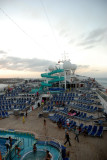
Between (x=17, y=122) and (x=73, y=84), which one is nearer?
(x=17, y=122)

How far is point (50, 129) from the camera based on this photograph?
39.0 feet

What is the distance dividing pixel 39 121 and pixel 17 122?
113 inches

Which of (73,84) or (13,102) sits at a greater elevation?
(73,84)

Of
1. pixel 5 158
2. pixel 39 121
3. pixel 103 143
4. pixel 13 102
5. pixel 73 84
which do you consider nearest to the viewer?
pixel 5 158

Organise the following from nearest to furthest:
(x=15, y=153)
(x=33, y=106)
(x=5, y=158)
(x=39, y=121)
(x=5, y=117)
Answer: (x=5, y=158) → (x=15, y=153) → (x=39, y=121) → (x=5, y=117) → (x=33, y=106)

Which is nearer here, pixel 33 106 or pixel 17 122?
pixel 17 122

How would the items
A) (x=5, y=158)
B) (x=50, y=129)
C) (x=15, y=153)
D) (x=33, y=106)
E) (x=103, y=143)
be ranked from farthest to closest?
(x=33, y=106)
(x=50, y=129)
(x=103, y=143)
(x=15, y=153)
(x=5, y=158)

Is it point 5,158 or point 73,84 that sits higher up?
point 73,84

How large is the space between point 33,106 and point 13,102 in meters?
4.93

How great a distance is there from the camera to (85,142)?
9.15 meters

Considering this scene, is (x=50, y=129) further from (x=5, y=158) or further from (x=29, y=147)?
(x=5, y=158)

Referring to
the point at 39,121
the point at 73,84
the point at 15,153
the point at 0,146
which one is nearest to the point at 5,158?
the point at 15,153

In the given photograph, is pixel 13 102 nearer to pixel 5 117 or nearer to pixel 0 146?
pixel 5 117

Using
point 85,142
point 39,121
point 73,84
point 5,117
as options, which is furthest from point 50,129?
point 73,84
